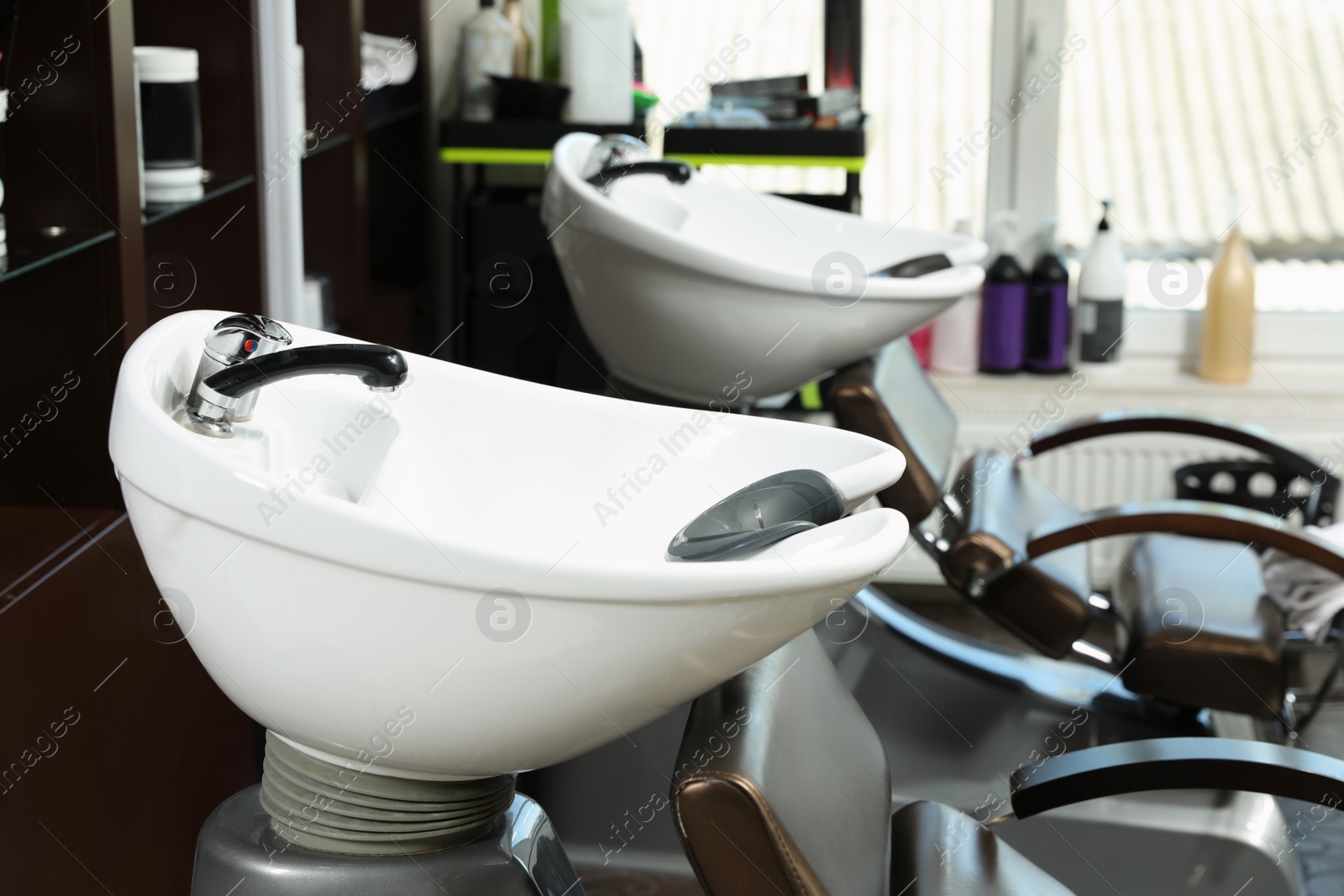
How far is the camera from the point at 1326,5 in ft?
9.87

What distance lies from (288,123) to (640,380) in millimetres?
603

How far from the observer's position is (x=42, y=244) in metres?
1.25

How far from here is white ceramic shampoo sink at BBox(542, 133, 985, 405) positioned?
5.66ft

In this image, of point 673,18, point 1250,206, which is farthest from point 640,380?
point 1250,206

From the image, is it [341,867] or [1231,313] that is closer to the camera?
[341,867]

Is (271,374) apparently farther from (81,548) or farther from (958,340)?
(958,340)

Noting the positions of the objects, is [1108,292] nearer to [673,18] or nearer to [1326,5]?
[1326,5]

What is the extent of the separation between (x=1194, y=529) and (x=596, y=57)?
153 centimetres

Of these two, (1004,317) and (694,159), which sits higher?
(694,159)

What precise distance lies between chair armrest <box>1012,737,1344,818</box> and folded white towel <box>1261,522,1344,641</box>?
2.81ft

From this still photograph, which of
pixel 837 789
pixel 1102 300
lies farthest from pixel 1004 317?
pixel 837 789

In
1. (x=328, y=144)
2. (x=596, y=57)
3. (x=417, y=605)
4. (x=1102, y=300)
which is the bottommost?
(x=1102, y=300)

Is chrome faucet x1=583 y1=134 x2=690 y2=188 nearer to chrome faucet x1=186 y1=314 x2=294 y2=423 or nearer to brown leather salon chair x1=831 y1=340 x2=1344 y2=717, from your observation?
brown leather salon chair x1=831 y1=340 x2=1344 y2=717

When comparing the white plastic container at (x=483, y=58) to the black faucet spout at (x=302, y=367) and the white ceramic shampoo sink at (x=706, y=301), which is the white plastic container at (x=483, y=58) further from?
the black faucet spout at (x=302, y=367)
